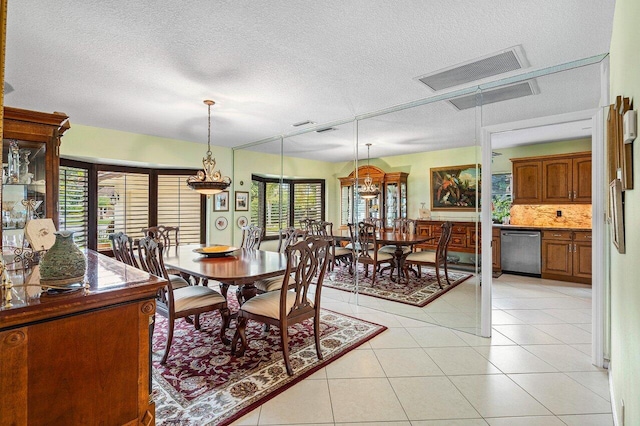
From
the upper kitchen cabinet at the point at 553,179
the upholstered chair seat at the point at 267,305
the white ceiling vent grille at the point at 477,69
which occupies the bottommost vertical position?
the upholstered chair seat at the point at 267,305

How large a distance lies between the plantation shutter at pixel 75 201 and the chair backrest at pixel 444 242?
5.19 m

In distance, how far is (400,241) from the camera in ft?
14.0

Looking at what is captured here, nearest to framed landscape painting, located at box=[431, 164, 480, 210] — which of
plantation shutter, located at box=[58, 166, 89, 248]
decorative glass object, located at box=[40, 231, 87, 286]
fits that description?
decorative glass object, located at box=[40, 231, 87, 286]

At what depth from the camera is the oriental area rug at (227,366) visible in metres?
2.02

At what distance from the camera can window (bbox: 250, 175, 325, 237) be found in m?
6.15

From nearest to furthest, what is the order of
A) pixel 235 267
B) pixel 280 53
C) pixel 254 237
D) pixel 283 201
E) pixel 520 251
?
1. pixel 280 53
2. pixel 235 267
3. pixel 254 237
4. pixel 520 251
5. pixel 283 201

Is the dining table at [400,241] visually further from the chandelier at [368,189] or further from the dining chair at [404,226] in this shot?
the chandelier at [368,189]

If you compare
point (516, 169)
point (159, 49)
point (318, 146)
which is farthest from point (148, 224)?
point (516, 169)

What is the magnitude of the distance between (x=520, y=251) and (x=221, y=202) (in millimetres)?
5815

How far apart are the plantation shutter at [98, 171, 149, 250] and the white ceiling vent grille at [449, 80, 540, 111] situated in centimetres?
519

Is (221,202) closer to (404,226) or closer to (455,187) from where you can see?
(404,226)

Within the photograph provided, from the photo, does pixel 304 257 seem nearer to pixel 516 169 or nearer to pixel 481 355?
pixel 481 355

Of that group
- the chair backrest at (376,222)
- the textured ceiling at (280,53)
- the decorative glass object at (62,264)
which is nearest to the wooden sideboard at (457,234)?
the chair backrest at (376,222)

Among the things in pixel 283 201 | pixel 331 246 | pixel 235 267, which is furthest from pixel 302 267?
pixel 283 201
